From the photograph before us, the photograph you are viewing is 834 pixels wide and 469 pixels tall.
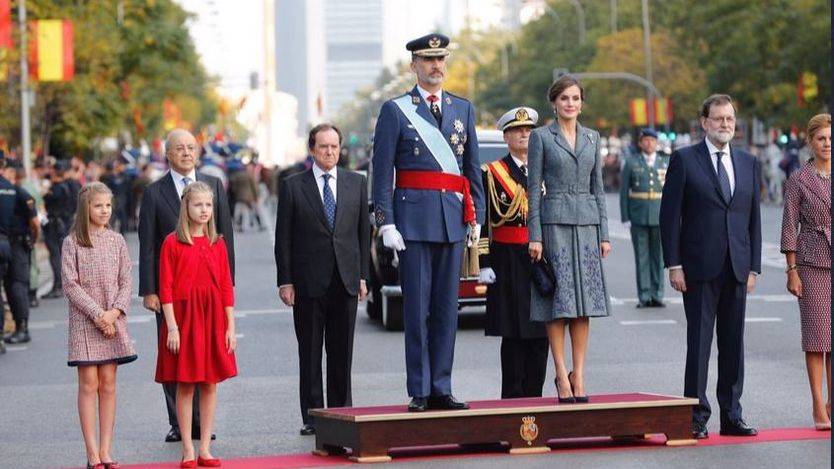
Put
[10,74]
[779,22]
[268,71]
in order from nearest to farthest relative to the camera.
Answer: [10,74] < [779,22] < [268,71]

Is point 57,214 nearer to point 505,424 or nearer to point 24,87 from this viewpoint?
point 24,87

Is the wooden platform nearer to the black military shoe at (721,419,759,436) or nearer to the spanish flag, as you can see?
the black military shoe at (721,419,759,436)

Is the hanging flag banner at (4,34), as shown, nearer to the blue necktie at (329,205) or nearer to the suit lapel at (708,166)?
the blue necktie at (329,205)

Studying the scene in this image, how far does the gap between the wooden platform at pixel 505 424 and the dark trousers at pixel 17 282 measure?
942 centimetres

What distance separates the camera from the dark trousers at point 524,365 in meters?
12.0

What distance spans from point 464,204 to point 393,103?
68 cm

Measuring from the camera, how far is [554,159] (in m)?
11.1

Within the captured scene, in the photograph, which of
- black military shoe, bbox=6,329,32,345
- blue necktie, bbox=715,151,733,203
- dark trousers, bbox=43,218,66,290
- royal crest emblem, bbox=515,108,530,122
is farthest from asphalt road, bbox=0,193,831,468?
royal crest emblem, bbox=515,108,530,122

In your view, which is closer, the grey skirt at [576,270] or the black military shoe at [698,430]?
the grey skirt at [576,270]

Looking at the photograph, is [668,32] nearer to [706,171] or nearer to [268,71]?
[706,171]

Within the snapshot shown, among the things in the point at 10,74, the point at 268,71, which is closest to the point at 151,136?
the point at 10,74

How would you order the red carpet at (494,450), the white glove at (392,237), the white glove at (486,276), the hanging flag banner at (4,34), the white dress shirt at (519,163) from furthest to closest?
the hanging flag banner at (4,34), the white dress shirt at (519,163), the white glove at (486,276), the red carpet at (494,450), the white glove at (392,237)

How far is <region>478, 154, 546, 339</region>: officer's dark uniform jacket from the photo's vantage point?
11.8 m

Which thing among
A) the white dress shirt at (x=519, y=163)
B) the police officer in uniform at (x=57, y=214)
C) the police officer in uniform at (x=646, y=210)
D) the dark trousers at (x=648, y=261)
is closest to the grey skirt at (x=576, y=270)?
the white dress shirt at (x=519, y=163)
